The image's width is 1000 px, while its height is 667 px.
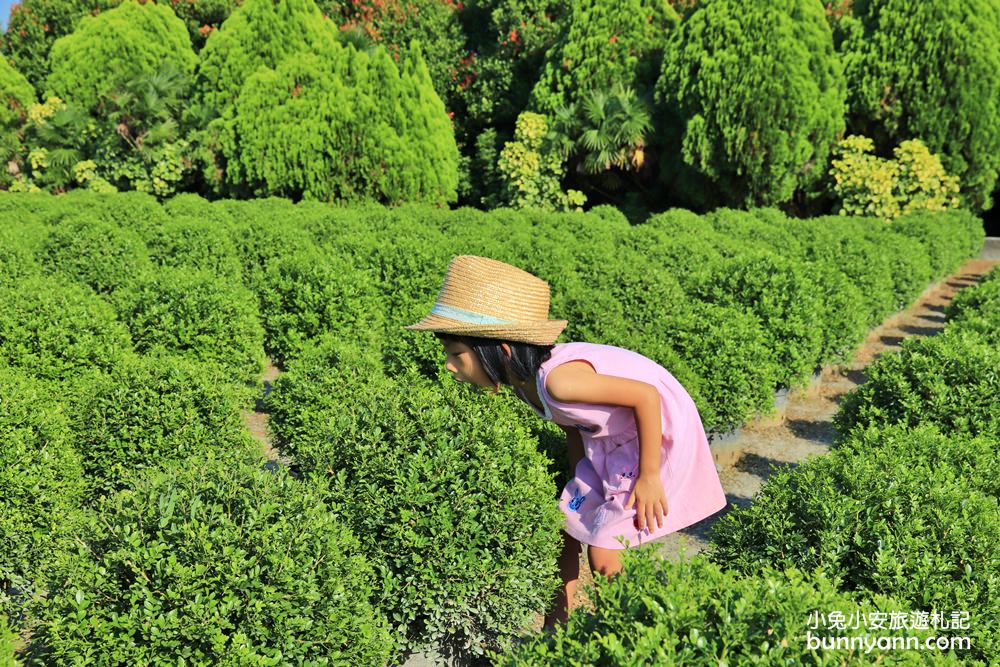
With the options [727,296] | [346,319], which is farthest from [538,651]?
[727,296]

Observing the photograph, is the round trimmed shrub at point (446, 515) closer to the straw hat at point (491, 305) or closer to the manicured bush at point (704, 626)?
the straw hat at point (491, 305)

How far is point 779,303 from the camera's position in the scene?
6895 millimetres

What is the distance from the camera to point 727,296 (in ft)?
23.0

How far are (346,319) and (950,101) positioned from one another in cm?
1893

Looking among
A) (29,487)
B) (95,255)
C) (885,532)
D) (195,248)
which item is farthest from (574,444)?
(195,248)

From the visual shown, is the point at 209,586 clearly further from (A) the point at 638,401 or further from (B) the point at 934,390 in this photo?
(B) the point at 934,390

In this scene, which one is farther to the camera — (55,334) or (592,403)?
(55,334)

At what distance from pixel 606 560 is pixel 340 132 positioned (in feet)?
55.3

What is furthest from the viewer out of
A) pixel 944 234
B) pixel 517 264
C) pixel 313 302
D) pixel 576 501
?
pixel 944 234

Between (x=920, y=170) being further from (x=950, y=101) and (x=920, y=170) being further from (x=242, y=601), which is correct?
(x=242, y=601)

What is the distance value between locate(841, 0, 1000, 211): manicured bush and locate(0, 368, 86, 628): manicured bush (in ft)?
67.7

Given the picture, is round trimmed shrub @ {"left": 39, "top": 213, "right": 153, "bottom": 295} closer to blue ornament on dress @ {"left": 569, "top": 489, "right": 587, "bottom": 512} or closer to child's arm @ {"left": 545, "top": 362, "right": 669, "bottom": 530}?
blue ornament on dress @ {"left": 569, "top": 489, "right": 587, "bottom": 512}

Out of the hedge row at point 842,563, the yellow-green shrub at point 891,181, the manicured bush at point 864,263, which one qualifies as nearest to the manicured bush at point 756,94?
the yellow-green shrub at point 891,181

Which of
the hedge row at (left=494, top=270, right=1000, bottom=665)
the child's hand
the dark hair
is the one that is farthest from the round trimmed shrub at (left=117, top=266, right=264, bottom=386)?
the hedge row at (left=494, top=270, right=1000, bottom=665)
